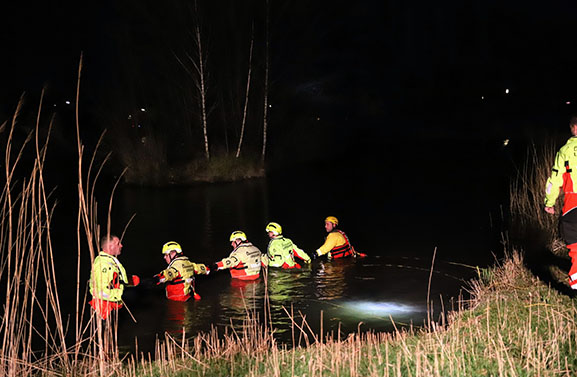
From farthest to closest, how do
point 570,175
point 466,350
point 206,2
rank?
point 206,2
point 570,175
point 466,350

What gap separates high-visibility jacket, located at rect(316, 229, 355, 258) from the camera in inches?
547

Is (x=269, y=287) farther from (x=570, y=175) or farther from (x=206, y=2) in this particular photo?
(x=206, y=2)

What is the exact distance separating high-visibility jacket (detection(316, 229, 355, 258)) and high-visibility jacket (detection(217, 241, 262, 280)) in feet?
5.24

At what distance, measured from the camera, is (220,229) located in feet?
64.2

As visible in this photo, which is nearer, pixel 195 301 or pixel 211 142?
pixel 195 301

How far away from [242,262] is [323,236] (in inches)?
226

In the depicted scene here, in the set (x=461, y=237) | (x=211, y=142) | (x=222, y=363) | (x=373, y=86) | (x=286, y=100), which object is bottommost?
(x=222, y=363)

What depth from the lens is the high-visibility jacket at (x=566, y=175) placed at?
8.42 metres

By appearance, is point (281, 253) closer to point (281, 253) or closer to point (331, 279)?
point (281, 253)

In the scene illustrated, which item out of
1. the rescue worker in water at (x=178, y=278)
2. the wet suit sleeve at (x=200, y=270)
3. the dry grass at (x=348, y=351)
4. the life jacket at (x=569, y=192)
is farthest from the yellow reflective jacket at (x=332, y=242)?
the life jacket at (x=569, y=192)

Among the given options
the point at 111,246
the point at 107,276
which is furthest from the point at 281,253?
the point at 107,276

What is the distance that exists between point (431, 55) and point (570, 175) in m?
66.8

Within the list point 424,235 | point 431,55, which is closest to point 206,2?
point 424,235

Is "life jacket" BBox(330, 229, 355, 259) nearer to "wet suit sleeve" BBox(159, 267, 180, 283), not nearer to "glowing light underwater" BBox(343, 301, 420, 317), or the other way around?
"glowing light underwater" BBox(343, 301, 420, 317)
